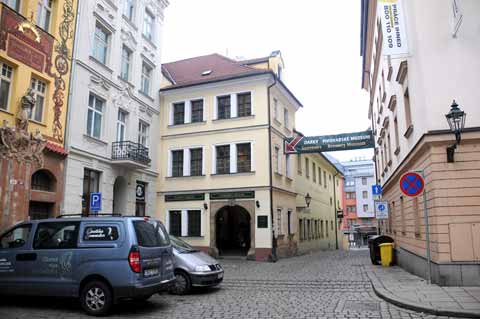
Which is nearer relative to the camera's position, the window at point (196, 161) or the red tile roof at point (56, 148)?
the red tile roof at point (56, 148)

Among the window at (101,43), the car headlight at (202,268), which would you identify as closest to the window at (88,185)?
the window at (101,43)

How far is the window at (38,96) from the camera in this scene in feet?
51.1

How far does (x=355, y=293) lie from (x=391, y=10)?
28.3 ft

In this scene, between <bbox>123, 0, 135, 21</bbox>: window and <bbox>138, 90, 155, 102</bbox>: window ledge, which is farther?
<bbox>138, 90, 155, 102</bbox>: window ledge

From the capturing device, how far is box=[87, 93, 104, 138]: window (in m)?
19.2

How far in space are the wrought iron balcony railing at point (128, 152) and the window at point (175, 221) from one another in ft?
15.5

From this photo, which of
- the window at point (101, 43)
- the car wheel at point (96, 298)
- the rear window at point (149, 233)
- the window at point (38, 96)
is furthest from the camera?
the window at point (101, 43)

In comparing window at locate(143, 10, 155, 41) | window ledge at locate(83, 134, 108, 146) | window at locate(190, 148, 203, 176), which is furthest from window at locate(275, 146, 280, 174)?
window at locate(143, 10, 155, 41)

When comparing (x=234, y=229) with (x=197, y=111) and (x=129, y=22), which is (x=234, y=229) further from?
(x=129, y=22)

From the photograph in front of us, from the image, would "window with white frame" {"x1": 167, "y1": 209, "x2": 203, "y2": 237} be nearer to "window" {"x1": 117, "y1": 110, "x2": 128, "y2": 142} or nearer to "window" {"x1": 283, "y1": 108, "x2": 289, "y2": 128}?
"window" {"x1": 117, "y1": 110, "x2": 128, "y2": 142}

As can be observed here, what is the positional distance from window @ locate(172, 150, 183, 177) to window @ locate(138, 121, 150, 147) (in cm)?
235

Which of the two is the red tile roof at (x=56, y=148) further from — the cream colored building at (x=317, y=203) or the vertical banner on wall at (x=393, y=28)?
the cream colored building at (x=317, y=203)

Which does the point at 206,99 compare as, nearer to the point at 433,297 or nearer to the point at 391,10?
the point at 391,10

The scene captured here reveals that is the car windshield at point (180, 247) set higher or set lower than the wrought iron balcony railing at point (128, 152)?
lower
